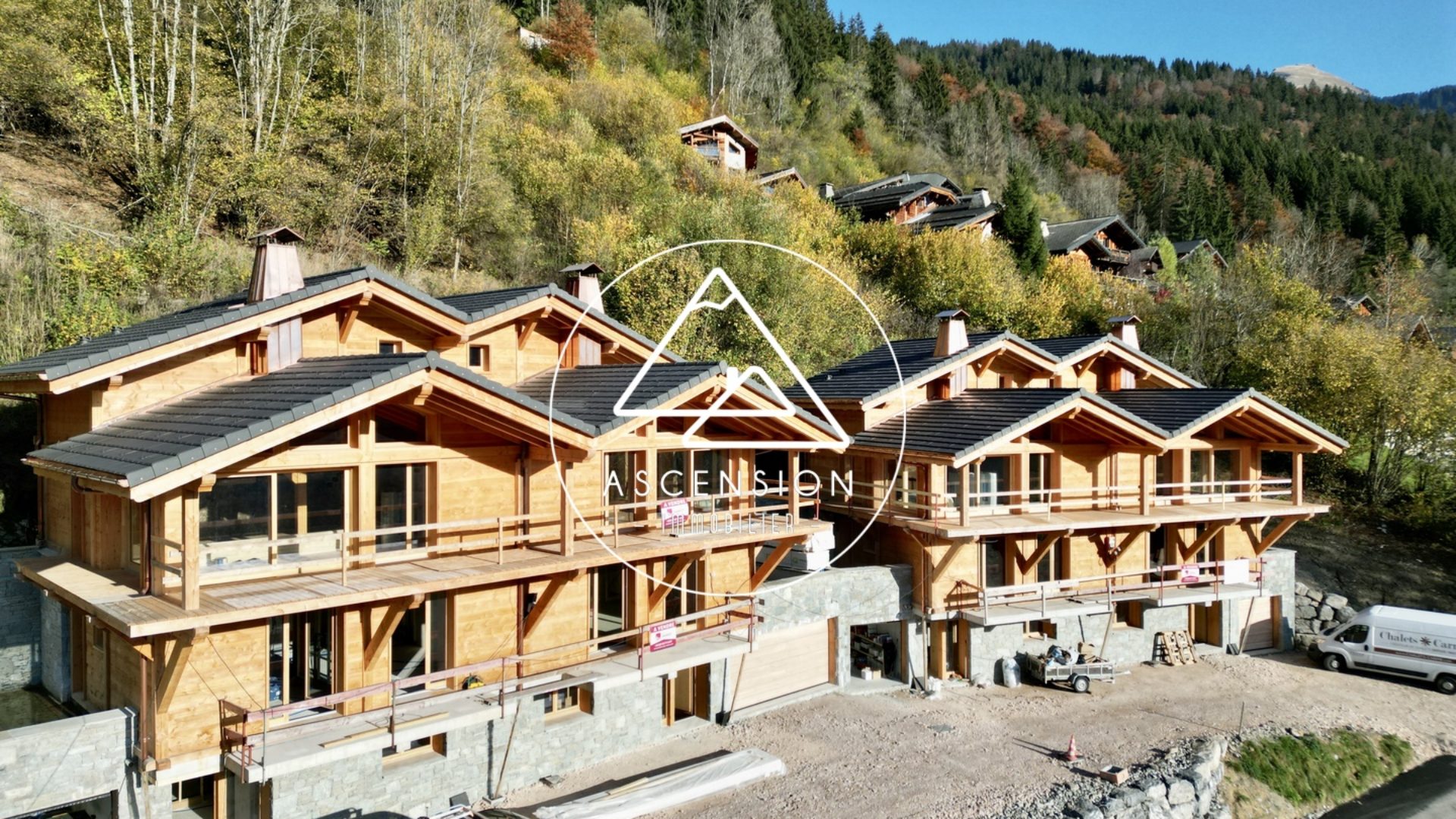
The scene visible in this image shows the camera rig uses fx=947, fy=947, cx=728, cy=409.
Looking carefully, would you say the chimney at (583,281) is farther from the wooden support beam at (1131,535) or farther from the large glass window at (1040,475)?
the wooden support beam at (1131,535)

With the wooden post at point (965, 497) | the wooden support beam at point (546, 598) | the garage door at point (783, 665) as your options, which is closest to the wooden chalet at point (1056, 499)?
the wooden post at point (965, 497)

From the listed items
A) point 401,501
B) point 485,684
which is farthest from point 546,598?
point 401,501

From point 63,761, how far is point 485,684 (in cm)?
577

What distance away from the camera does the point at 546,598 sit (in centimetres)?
1638

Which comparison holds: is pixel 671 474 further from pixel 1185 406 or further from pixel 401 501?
pixel 1185 406

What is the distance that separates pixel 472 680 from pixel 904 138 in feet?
228

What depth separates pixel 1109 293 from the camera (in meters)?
43.8

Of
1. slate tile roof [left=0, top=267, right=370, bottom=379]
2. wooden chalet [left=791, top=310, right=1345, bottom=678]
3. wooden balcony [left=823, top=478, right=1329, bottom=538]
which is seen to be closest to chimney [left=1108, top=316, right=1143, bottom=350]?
wooden chalet [left=791, top=310, right=1345, bottom=678]

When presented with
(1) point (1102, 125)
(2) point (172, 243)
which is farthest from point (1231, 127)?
(2) point (172, 243)

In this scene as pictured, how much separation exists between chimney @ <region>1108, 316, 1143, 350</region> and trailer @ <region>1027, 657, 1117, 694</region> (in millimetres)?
10550

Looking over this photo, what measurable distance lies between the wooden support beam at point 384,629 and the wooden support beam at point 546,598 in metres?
2.40

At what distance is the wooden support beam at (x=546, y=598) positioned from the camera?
1622 cm

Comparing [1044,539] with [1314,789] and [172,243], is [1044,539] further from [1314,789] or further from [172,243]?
[172,243]

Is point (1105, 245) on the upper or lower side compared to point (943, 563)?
upper
